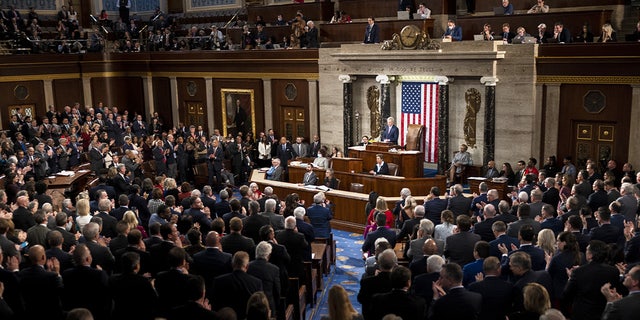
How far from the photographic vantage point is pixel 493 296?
6.05 meters

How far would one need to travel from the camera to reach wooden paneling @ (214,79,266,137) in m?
21.6

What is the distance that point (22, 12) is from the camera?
25.5 meters

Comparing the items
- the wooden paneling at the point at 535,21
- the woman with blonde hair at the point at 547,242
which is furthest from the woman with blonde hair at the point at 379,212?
the wooden paneling at the point at 535,21

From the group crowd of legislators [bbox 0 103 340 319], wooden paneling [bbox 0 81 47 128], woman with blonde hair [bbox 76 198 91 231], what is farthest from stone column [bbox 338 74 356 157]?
wooden paneling [bbox 0 81 47 128]

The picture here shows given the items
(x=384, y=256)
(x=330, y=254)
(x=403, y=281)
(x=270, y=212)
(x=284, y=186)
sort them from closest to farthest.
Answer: (x=403, y=281) → (x=384, y=256) → (x=270, y=212) → (x=330, y=254) → (x=284, y=186)

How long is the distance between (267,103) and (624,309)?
56.0 feet

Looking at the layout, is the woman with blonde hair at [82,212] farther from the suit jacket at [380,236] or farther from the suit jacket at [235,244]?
the suit jacket at [380,236]

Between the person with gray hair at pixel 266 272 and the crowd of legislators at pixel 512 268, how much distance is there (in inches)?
42.9

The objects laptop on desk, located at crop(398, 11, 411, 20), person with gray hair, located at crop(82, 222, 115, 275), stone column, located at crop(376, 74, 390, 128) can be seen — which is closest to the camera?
person with gray hair, located at crop(82, 222, 115, 275)

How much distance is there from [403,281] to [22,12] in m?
24.7

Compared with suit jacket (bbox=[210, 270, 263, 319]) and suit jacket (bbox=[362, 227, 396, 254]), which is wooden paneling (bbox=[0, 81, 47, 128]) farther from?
suit jacket (bbox=[210, 270, 263, 319])

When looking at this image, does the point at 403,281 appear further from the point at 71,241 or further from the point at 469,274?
the point at 71,241

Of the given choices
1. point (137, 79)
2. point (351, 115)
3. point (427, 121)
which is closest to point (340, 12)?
point (351, 115)

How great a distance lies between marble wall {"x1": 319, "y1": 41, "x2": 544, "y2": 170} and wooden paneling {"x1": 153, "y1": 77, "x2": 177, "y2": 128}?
24.4 feet
